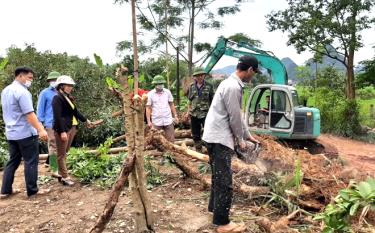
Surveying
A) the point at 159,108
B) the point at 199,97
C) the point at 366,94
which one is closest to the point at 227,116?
the point at 199,97

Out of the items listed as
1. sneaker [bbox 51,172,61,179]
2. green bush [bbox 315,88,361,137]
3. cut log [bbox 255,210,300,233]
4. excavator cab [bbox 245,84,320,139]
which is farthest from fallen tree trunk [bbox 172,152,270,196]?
green bush [bbox 315,88,361,137]

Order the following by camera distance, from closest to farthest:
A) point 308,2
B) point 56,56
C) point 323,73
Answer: point 56,56
point 308,2
point 323,73

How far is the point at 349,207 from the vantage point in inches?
146

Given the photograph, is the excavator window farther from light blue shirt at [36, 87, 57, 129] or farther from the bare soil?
light blue shirt at [36, 87, 57, 129]

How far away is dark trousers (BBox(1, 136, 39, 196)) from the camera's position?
18.4ft

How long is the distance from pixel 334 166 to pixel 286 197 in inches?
48.0

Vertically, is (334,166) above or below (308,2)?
below

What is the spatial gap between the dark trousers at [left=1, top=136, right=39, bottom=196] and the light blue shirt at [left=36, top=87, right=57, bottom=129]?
4.17ft

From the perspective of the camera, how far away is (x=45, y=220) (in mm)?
4887

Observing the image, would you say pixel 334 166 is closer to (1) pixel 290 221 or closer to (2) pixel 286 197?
(2) pixel 286 197

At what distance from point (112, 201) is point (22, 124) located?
217cm

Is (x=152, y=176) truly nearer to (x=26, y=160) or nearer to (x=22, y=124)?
(x=26, y=160)

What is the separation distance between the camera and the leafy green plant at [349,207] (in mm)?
3602

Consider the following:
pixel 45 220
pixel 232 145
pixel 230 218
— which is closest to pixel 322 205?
pixel 230 218
